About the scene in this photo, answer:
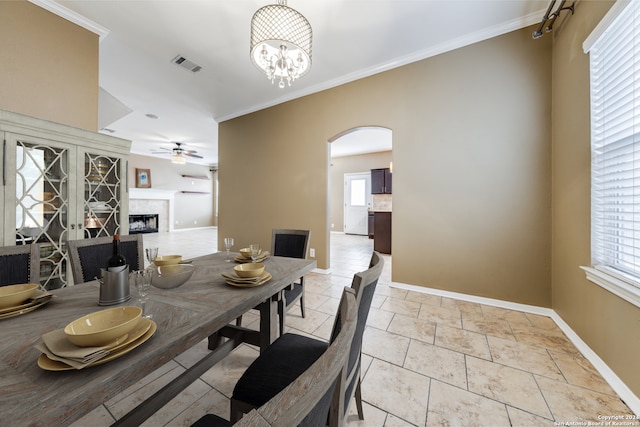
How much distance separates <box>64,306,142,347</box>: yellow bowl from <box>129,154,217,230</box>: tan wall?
9.50 m

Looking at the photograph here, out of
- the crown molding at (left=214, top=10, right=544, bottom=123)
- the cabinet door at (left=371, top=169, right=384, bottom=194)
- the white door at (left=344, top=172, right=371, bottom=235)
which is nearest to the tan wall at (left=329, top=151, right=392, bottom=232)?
the white door at (left=344, top=172, right=371, bottom=235)

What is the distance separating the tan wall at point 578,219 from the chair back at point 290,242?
85.8 inches

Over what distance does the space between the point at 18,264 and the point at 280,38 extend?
2201 millimetres

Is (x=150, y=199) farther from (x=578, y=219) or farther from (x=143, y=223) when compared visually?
(x=578, y=219)

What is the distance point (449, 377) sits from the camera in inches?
62.4

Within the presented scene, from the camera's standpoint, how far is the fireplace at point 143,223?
27.9 ft

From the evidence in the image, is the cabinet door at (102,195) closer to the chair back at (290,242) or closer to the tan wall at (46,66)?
the tan wall at (46,66)

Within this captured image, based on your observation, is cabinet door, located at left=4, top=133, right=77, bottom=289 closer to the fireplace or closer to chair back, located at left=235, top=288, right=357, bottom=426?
chair back, located at left=235, top=288, right=357, bottom=426

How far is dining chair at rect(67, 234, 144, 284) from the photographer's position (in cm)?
145

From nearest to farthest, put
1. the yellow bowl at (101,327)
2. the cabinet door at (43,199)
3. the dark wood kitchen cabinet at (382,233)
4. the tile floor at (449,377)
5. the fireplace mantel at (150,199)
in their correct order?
the yellow bowl at (101,327)
the tile floor at (449,377)
the cabinet door at (43,199)
the dark wood kitchen cabinet at (382,233)
the fireplace mantel at (150,199)

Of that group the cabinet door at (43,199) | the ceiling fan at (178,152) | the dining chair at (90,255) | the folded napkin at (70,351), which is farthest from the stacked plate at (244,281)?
the ceiling fan at (178,152)

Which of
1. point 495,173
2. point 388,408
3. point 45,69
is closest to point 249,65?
point 45,69

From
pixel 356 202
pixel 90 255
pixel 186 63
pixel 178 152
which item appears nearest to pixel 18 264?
pixel 90 255

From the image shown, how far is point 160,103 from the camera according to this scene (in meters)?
4.48
